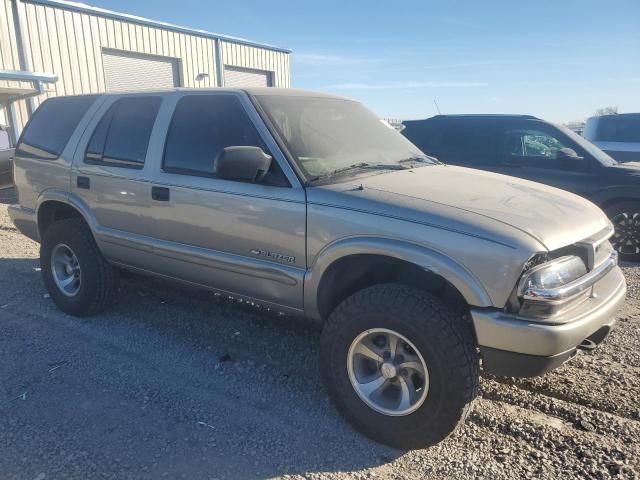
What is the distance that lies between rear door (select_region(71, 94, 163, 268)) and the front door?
0.68 feet

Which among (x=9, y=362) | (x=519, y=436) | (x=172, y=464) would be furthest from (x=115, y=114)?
(x=519, y=436)

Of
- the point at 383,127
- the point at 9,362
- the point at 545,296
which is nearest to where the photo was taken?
the point at 545,296

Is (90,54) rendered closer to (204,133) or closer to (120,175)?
(120,175)

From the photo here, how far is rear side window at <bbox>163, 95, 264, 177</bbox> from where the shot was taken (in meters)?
3.42

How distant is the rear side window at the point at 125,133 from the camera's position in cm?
392

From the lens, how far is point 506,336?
2.38 m

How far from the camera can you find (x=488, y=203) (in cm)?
277

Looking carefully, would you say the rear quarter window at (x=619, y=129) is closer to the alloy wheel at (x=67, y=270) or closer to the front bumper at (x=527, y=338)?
the front bumper at (x=527, y=338)

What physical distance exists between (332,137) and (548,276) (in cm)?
174

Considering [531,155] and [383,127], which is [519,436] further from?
[531,155]

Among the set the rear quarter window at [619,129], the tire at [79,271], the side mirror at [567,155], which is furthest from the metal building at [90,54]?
the rear quarter window at [619,129]

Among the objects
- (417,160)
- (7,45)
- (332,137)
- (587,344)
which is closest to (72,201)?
(332,137)

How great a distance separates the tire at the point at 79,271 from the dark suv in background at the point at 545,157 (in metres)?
5.05

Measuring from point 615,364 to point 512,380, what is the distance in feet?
2.70
